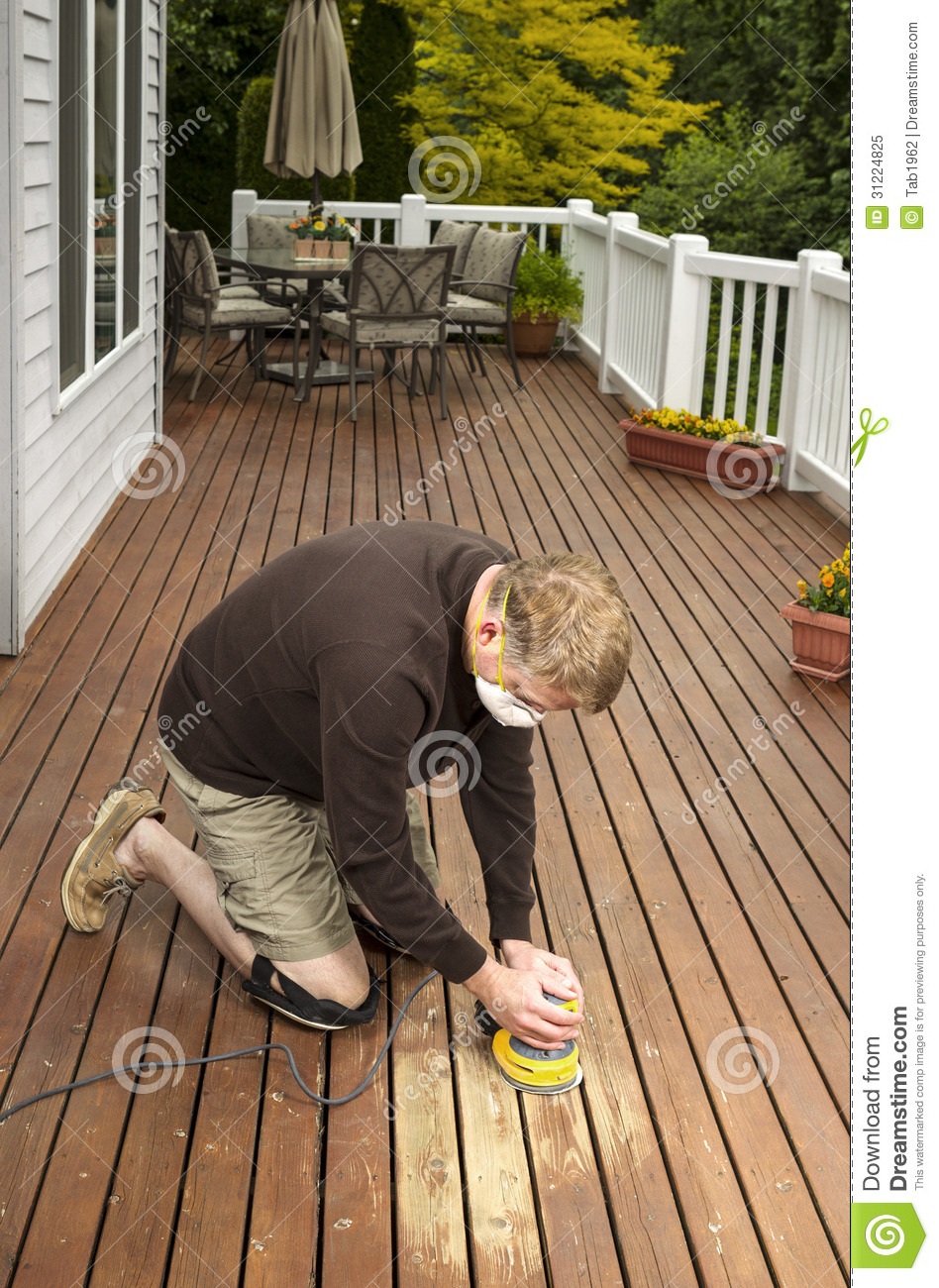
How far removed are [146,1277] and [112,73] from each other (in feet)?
15.1

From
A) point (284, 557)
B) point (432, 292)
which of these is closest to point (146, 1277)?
point (284, 557)

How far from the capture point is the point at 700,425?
5859 mm

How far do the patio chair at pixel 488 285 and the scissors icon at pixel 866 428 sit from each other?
19.1 feet

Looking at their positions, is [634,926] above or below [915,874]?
below

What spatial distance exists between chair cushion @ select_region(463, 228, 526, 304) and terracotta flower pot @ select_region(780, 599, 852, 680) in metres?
4.45

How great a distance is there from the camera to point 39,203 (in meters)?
3.75

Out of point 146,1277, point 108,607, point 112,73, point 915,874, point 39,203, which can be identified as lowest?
point 146,1277

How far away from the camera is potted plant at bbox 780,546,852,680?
12.1 feet

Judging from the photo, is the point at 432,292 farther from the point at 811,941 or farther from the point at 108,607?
the point at 811,941

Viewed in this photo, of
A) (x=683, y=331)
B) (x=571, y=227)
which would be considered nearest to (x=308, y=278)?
(x=683, y=331)

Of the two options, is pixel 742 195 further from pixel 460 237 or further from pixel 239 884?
pixel 239 884

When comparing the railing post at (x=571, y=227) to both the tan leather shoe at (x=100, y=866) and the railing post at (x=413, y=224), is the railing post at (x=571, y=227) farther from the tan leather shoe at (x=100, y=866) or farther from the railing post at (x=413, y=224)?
the tan leather shoe at (x=100, y=866)

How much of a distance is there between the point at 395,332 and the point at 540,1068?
5.36 meters

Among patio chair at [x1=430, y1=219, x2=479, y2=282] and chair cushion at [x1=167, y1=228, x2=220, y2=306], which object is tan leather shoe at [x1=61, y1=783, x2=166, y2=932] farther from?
patio chair at [x1=430, y1=219, x2=479, y2=282]
